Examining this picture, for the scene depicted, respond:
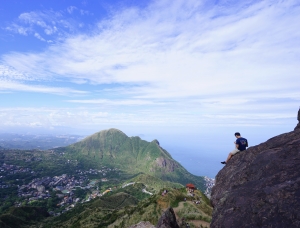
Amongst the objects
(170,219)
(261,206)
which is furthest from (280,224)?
(170,219)

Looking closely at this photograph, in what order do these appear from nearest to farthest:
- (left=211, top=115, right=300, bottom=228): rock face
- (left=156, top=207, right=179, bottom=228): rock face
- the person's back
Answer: (left=211, top=115, right=300, bottom=228): rock face → the person's back → (left=156, top=207, right=179, bottom=228): rock face

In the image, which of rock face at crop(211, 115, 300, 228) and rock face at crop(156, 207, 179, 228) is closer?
rock face at crop(211, 115, 300, 228)

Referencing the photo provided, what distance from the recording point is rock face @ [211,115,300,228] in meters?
8.77

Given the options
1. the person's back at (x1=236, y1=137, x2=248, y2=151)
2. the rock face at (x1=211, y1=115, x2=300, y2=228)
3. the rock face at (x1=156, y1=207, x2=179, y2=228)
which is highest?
the person's back at (x1=236, y1=137, x2=248, y2=151)

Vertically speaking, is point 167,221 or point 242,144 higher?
point 242,144

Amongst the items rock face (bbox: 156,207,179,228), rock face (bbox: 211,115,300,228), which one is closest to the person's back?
rock face (bbox: 211,115,300,228)

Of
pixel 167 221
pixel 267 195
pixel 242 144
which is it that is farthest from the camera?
pixel 167 221

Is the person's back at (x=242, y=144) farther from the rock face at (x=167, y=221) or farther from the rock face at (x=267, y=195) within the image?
the rock face at (x=167, y=221)

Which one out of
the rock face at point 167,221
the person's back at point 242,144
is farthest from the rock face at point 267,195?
the rock face at point 167,221

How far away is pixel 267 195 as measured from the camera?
9.88 meters

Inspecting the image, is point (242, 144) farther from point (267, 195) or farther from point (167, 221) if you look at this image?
point (167, 221)

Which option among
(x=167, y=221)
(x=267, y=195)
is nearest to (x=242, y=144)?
(x=267, y=195)

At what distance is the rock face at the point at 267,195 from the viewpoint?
28.8 feet

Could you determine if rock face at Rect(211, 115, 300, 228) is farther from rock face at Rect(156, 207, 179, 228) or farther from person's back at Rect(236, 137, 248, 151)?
rock face at Rect(156, 207, 179, 228)
